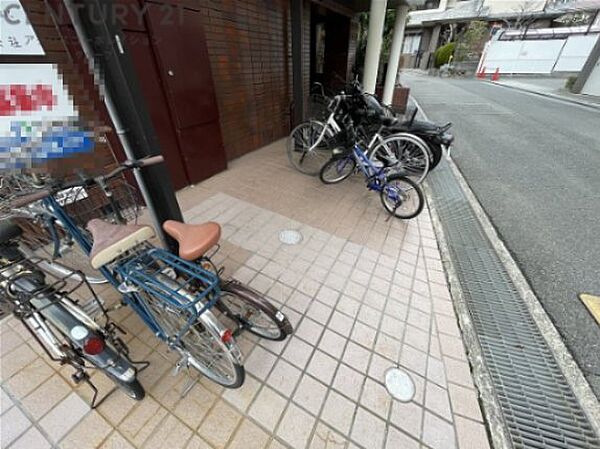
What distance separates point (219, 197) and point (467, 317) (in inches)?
132

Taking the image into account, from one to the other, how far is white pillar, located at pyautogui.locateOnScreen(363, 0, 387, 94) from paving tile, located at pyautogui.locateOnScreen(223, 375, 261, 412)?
742cm

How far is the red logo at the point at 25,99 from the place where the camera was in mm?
1599

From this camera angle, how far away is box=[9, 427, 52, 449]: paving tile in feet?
4.70

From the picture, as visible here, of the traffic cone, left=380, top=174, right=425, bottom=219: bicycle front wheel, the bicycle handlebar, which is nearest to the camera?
the bicycle handlebar

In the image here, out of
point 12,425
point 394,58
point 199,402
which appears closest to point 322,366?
point 199,402

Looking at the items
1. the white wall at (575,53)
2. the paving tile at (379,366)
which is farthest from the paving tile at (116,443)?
the white wall at (575,53)

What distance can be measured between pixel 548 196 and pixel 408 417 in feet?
15.1

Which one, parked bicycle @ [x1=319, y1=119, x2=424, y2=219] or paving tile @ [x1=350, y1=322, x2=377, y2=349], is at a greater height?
parked bicycle @ [x1=319, y1=119, x2=424, y2=219]

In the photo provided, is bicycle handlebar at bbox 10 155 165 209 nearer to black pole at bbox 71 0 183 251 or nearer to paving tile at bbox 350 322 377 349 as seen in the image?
black pole at bbox 71 0 183 251

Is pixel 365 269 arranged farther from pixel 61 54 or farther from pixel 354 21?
pixel 354 21

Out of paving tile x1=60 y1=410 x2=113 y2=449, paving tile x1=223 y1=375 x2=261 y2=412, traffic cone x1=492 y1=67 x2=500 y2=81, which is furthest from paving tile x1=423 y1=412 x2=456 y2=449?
traffic cone x1=492 y1=67 x2=500 y2=81

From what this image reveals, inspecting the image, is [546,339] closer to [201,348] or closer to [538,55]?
[201,348]

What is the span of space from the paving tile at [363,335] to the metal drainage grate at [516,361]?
2.85ft

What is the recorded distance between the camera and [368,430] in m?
1.54
